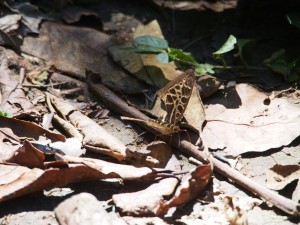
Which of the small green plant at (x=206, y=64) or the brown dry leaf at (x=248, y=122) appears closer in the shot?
the brown dry leaf at (x=248, y=122)

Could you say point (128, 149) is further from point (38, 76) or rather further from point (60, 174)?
point (38, 76)

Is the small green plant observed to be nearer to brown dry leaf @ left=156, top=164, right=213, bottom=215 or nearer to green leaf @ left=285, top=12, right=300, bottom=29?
green leaf @ left=285, top=12, right=300, bottom=29

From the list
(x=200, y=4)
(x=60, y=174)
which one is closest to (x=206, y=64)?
(x=200, y=4)

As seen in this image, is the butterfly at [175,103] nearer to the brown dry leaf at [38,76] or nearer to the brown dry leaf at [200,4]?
the brown dry leaf at [38,76]

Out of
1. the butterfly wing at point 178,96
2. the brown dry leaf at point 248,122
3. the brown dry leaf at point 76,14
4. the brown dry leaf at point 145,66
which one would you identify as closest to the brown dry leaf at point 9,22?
the brown dry leaf at point 76,14

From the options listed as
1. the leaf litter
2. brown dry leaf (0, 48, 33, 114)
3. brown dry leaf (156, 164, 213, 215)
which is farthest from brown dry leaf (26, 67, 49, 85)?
brown dry leaf (156, 164, 213, 215)
